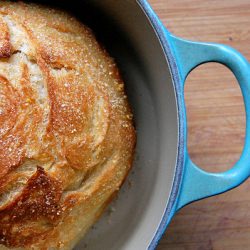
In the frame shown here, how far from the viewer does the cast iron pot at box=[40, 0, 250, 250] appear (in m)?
1.09

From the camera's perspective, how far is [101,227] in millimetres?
1351

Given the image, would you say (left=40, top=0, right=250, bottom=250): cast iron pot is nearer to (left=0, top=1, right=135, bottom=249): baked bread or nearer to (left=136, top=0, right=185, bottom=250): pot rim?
(left=136, top=0, right=185, bottom=250): pot rim

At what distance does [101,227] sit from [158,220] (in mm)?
212

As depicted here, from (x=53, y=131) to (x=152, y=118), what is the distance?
0.32m

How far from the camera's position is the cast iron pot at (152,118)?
3.59 ft

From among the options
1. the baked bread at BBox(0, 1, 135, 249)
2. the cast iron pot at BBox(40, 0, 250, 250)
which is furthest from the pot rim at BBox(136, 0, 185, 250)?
the baked bread at BBox(0, 1, 135, 249)

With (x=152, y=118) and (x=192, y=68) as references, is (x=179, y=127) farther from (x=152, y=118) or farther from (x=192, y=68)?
(x=152, y=118)

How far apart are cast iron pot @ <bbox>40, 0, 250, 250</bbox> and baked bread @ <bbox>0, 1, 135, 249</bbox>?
0.10 m

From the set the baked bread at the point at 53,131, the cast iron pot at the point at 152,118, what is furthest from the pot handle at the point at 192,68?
the baked bread at the point at 53,131

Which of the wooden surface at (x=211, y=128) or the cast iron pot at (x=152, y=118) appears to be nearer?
the cast iron pot at (x=152, y=118)

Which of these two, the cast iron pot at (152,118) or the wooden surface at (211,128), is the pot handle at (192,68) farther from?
the wooden surface at (211,128)

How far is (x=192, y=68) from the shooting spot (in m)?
1.10

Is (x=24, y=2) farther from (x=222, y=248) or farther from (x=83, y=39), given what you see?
(x=222, y=248)

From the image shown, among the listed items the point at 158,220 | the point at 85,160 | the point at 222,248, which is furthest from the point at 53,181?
the point at 222,248
